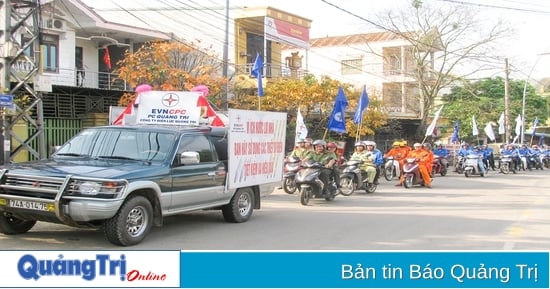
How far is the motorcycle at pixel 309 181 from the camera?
13307mm

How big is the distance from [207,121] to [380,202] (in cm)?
527

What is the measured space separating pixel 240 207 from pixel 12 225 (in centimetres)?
385

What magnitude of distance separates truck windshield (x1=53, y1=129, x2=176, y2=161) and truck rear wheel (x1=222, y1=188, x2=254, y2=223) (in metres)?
1.92

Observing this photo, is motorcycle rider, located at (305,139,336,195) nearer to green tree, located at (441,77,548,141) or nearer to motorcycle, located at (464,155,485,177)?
motorcycle, located at (464,155,485,177)

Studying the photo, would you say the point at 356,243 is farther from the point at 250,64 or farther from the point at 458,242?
the point at 250,64

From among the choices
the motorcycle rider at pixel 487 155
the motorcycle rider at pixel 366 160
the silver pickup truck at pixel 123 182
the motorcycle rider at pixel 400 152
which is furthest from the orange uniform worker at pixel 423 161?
the silver pickup truck at pixel 123 182

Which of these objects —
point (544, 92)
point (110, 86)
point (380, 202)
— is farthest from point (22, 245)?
point (544, 92)

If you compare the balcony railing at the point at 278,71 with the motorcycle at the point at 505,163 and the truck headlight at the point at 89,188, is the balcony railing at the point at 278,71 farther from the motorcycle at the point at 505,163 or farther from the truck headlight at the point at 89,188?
the truck headlight at the point at 89,188

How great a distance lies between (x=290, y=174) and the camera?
49.6ft

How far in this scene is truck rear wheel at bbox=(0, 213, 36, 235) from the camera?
26.9ft

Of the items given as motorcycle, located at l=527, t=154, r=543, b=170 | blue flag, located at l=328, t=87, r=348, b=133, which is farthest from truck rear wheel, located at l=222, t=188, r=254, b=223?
motorcycle, located at l=527, t=154, r=543, b=170

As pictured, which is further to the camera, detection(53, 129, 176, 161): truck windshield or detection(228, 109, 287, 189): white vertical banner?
detection(228, 109, 287, 189): white vertical banner

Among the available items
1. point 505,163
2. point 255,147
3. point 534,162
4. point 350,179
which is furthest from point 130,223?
point 534,162

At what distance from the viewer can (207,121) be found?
11570mm
